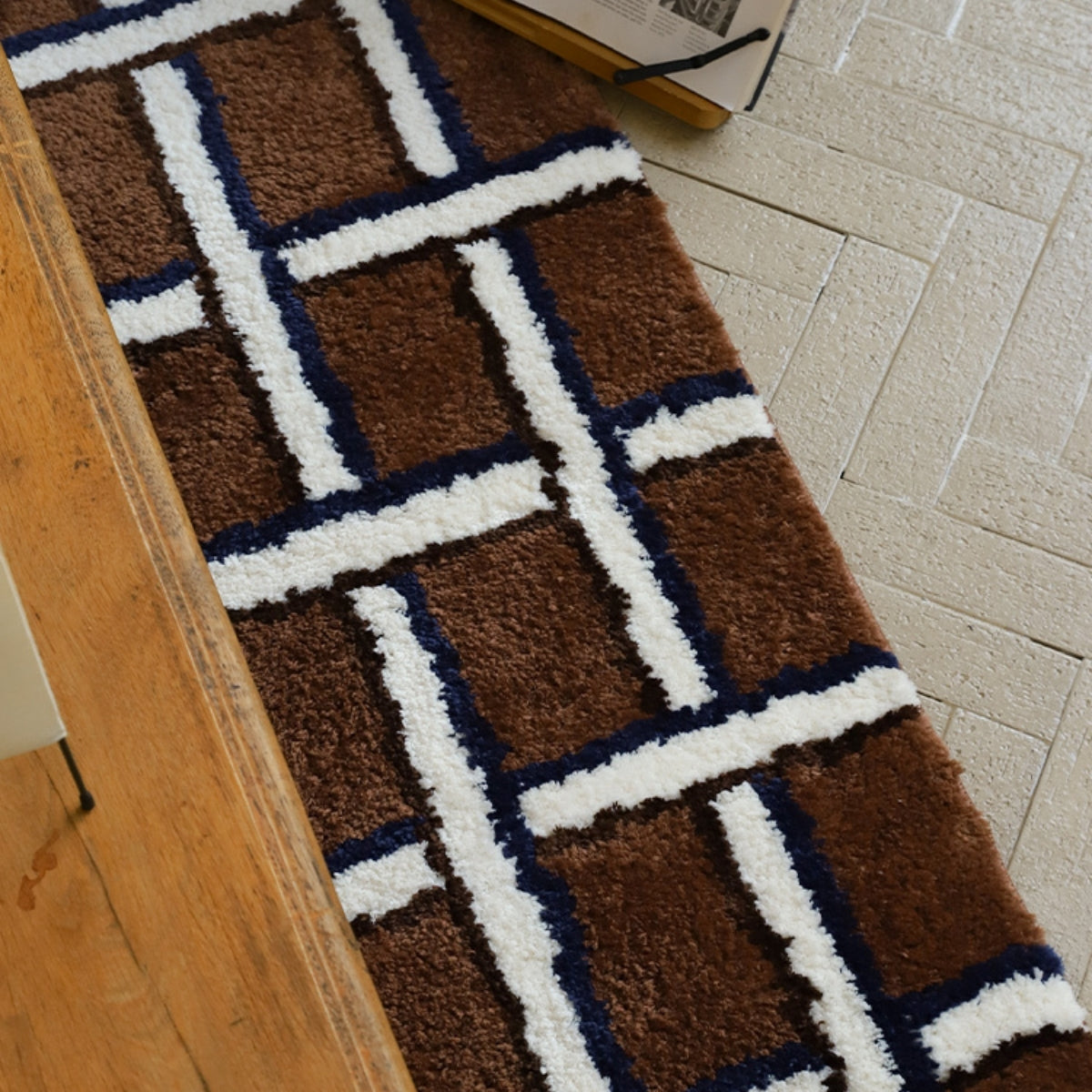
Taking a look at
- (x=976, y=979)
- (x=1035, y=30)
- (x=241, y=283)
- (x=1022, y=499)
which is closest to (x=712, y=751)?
(x=976, y=979)

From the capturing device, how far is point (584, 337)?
107 cm

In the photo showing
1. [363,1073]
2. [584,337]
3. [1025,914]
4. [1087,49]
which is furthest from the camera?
[1087,49]

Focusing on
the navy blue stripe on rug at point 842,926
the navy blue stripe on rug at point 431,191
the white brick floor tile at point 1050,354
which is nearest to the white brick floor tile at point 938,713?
the navy blue stripe on rug at point 842,926

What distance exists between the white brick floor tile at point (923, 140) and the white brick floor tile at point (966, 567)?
347 millimetres

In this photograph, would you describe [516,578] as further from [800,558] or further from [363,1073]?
[363,1073]

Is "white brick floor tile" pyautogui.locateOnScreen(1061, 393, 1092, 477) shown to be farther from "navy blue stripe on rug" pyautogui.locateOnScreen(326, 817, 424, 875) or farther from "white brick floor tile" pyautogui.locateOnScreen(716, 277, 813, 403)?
"navy blue stripe on rug" pyautogui.locateOnScreen(326, 817, 424, 875)

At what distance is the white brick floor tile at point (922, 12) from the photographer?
1192 mm

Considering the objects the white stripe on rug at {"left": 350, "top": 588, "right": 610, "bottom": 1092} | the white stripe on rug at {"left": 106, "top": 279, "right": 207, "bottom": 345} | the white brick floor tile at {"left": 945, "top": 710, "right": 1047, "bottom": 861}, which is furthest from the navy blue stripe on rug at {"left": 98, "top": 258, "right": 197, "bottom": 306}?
the white brick floor tile at {"left": 945, "top": 710, "right": 1047, "bottom": 861}

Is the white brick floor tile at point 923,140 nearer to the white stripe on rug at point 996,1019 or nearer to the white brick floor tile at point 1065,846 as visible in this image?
the white brick floor tile at point 1065,846

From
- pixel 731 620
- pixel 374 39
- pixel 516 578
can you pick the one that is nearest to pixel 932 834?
pixel 731 620

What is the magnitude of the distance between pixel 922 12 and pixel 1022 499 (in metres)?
0.53

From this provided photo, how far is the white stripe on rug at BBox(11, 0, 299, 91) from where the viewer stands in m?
1.12

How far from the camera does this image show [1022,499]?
107 cm

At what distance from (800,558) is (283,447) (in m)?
0.47
